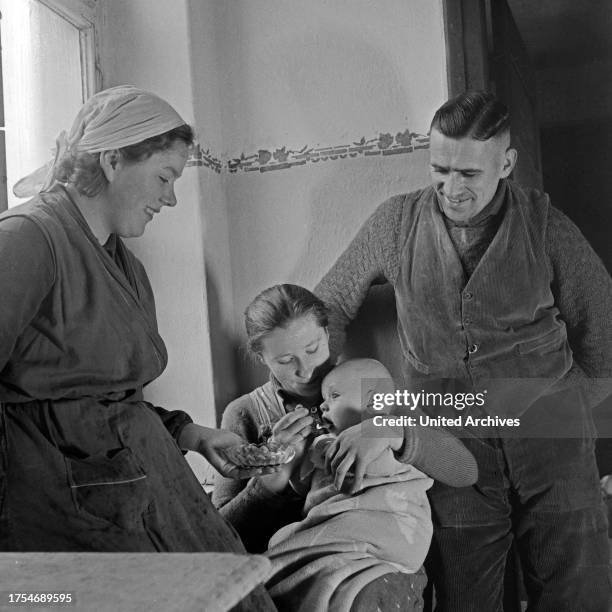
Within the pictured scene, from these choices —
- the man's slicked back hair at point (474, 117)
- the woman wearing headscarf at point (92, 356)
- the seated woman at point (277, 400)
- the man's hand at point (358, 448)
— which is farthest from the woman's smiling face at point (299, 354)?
the man's slicked back hair at point (474, 117)

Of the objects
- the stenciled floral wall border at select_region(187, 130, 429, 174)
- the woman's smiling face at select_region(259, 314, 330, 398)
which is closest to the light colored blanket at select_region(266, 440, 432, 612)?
the woman's smiling face at select_region(259, 314, 330, 398)

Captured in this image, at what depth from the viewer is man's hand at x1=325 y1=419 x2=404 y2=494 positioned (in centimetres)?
145

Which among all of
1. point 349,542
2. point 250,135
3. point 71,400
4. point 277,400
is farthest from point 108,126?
point 349,542

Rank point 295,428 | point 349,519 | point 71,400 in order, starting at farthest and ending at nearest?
point 295,428 → point 349,519 → point 71,400

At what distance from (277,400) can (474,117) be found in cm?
61

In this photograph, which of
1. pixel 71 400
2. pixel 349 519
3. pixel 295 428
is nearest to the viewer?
pixel 71 400

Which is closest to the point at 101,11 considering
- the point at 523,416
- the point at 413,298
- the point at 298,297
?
the point at 298,297

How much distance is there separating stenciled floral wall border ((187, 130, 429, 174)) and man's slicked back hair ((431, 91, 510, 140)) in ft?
0.16

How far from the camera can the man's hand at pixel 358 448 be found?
145 cm

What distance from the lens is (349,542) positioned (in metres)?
1.40

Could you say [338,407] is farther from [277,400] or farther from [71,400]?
[71,400]

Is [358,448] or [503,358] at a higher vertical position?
[503,358]

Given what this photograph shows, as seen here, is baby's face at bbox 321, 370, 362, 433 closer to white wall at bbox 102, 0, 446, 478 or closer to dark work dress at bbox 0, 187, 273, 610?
white wall at bbox 102, 0, 446, 478

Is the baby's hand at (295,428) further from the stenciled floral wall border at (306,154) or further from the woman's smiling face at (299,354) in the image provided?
the stenciled floral wall border at (306,154)
